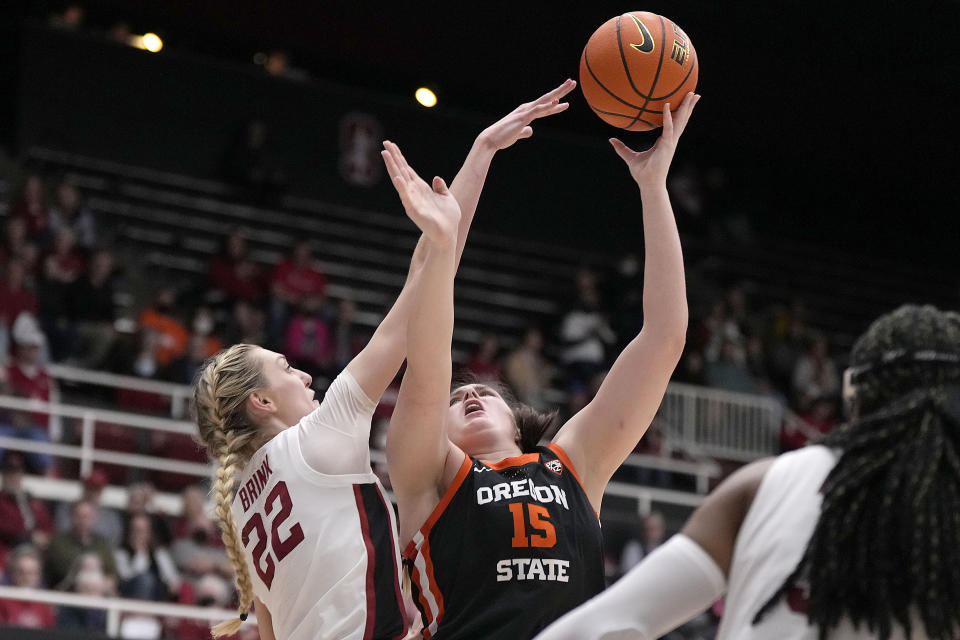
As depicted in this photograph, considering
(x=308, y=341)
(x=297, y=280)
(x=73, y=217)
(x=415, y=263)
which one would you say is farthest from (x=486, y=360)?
(x=415, y=263)

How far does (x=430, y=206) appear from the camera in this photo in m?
3.12

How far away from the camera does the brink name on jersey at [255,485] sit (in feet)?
11.0

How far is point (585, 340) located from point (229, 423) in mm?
10020

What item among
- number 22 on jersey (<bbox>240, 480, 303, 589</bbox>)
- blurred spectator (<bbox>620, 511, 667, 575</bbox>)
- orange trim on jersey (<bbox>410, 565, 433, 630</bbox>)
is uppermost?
number 22 on jersey (<bbox>240, 480, 303, 589</bbox>)

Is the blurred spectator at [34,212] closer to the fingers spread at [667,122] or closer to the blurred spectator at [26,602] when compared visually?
the blurred spectator at [26,602]

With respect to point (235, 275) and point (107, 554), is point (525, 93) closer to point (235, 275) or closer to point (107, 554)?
point (235, 275)

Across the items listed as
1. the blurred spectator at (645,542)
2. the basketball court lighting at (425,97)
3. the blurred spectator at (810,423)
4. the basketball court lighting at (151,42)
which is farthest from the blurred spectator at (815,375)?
the basketball court lighting at (151,42)

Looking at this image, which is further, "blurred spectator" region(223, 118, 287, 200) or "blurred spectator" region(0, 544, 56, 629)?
"blurred spectator" region(223, 118, 287, 200)

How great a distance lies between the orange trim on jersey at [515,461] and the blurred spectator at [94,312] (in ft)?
26.0

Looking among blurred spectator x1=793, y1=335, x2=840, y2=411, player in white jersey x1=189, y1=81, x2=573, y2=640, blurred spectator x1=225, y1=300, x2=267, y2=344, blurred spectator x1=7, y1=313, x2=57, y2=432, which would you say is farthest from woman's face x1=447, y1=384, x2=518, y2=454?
blurred spectator x1=793, y1=335, x2=840, y2=411

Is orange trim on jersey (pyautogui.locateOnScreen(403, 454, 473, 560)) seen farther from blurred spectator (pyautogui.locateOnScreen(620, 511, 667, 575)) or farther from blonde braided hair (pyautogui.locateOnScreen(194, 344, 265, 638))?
blurred spectator (pyautogui.locateOnScreen(620, 511, 667, 575))

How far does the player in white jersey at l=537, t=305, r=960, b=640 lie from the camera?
2.05 m

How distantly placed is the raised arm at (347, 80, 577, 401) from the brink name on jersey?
0.30 meters

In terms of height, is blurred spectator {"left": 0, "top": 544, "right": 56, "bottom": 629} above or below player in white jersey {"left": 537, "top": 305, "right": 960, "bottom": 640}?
below
